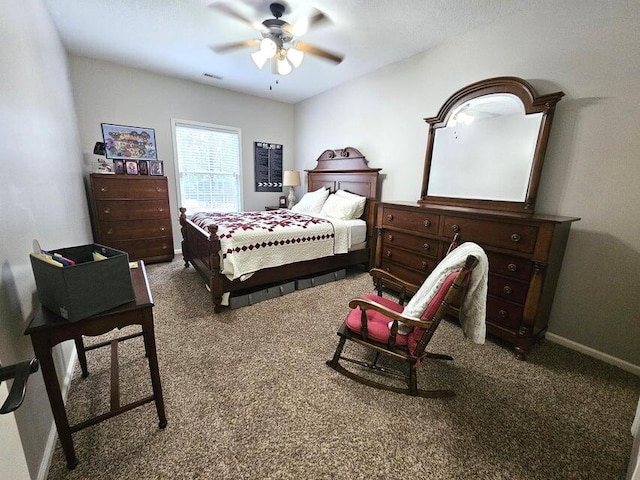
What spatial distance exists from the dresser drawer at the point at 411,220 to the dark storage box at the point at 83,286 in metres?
2.37

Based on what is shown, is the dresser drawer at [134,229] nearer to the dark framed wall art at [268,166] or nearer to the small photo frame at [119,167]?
the small photo frame at [119,167]

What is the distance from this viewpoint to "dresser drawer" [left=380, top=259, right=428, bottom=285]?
2.71m

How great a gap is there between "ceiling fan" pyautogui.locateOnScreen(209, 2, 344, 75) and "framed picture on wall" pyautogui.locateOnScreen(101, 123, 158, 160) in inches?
83.4

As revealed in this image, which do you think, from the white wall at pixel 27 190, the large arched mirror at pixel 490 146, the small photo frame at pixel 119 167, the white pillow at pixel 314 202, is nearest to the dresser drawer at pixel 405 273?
the large arched mirror at pixel 490 146

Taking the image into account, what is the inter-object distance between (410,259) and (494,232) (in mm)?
842

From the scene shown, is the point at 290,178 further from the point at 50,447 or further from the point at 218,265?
the point at 50,447

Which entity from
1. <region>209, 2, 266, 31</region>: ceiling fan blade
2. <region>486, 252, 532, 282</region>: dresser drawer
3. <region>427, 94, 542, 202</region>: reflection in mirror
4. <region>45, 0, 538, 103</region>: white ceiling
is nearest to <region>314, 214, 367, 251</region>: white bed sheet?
<region>427, 94, 542, 202</region>: reflection in mirror

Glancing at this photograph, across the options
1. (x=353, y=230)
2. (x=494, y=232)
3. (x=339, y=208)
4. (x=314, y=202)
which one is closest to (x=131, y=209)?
(x=314, y=202)

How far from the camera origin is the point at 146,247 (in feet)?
12.5

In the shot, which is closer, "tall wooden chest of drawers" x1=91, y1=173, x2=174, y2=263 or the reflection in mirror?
the reflection in mirror

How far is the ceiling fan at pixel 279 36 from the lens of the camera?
7.46 ft

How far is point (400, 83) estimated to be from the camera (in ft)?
10.8

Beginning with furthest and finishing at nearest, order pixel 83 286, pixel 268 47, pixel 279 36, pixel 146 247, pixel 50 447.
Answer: pixel 146 247, pixel 279 36, pixel 268 47, pixel 50 447, pixel 83 286

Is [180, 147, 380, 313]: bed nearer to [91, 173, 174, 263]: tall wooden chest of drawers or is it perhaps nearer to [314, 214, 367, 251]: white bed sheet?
[314, 214, 367, 251]: white bed sheet
